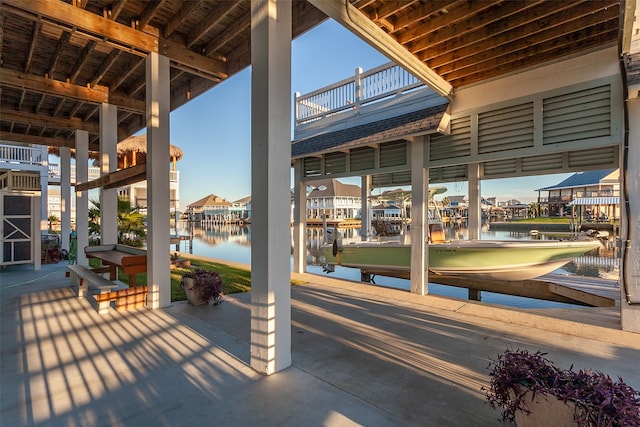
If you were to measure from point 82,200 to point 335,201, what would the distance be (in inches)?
1611

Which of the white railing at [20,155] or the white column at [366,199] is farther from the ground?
the white railing at [20,155]

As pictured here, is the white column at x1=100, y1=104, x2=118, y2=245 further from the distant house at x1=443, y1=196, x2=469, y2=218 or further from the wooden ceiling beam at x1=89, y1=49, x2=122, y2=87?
the distant house at x1=443, y1=196, x2=469, y2=218

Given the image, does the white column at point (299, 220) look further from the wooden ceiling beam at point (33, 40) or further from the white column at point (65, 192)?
the white column at point (65, 192)

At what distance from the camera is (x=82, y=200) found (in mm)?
8664

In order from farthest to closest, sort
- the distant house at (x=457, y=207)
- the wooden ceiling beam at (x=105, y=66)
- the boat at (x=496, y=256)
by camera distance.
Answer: the distant house at (x=457, y=207)
the boat at (x=496, y=256)
the wooden ceiling beam at (x=105, y=66)

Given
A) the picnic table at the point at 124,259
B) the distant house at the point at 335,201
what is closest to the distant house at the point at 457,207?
the distant house at the point at 335,201

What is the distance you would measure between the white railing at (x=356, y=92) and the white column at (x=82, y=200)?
642 centimetres

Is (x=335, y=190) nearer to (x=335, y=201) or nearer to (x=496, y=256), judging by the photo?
(x=335, y=201)

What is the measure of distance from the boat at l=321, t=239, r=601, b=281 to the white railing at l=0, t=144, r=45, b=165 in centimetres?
1302

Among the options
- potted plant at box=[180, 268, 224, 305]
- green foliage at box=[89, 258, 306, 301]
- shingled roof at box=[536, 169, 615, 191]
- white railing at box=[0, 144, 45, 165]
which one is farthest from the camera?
shingled roof at box=[536, 169, 615, 191]

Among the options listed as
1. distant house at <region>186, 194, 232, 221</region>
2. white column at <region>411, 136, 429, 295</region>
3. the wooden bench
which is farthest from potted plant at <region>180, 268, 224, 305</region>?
distant house at <region>186, 194, 232, 221</region>

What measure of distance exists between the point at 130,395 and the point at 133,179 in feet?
13.8

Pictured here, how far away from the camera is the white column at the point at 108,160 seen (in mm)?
6961

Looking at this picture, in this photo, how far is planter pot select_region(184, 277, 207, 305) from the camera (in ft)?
18.0
